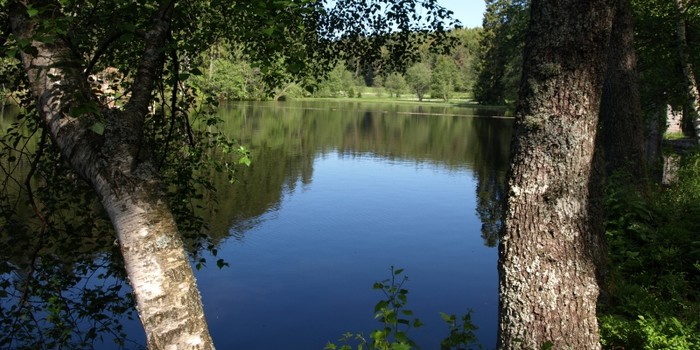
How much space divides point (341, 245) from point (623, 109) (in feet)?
28.8

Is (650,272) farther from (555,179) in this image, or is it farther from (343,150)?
(343,150)

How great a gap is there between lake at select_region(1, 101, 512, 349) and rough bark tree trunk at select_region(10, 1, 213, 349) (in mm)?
6028

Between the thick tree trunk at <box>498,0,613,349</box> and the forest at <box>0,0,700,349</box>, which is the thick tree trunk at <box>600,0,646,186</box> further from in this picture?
the thick tree trunk at <box>498,0,613,349</box>

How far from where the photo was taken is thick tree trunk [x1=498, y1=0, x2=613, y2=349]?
11.8 feet

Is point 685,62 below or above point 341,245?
above

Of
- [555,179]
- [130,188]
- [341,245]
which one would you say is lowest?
[341,245]

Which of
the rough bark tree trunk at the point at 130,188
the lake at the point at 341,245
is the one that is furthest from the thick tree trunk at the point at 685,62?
the rough bark tree trunk at the point at 130,188

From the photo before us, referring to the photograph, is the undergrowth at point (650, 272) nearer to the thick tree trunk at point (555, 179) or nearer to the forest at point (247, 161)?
the forest at point (247, 161)

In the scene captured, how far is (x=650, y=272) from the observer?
6.70 meters

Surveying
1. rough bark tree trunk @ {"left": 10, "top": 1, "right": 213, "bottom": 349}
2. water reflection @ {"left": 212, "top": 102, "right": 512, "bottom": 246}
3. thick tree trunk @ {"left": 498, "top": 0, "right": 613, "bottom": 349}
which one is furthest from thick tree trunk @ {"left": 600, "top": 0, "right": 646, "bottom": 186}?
rough bark tree trunk @ {"left": 10, "top": 1, "right": 213, "bottom": 349}

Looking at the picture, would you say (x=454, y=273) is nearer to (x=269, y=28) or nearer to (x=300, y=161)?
(x=269, y=28)

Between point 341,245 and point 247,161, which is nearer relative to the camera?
point 247,161

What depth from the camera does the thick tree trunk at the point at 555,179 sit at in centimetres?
360

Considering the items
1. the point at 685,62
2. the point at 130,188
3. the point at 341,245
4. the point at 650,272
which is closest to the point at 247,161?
the point at 130,188
